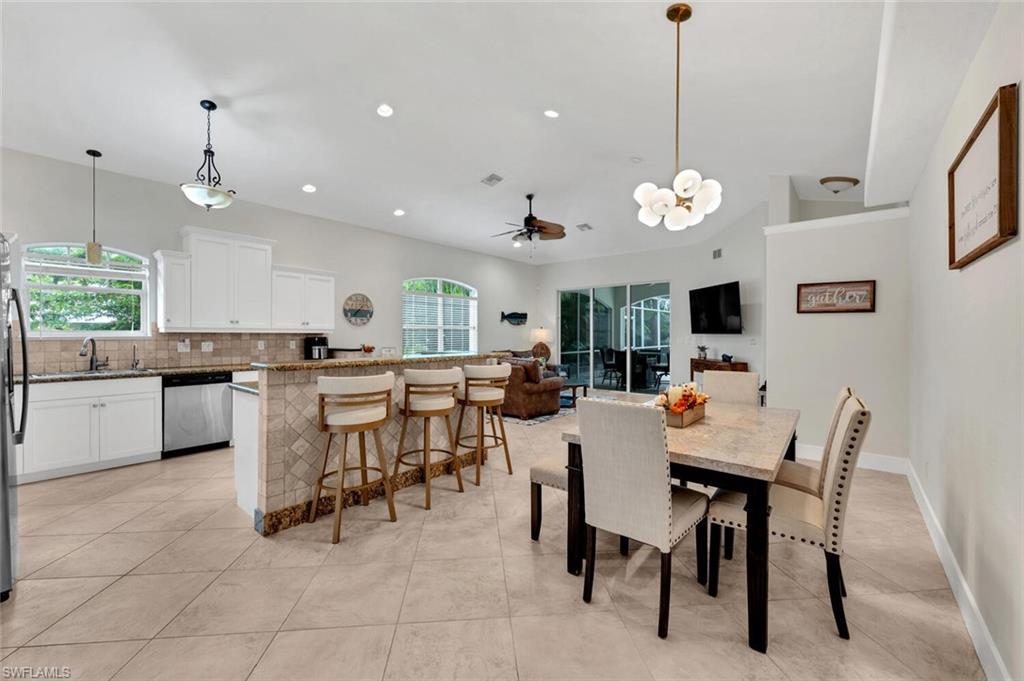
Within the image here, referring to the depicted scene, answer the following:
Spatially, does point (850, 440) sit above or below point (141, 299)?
below

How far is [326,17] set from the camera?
2846mm

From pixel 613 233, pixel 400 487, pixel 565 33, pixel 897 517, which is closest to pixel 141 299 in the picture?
pixel 400 487

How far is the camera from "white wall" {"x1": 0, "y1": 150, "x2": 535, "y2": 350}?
4098mm

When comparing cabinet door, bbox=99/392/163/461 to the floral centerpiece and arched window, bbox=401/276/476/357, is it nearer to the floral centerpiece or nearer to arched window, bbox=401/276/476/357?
arched window, bbox=401/276/476/357

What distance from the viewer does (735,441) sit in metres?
1.99

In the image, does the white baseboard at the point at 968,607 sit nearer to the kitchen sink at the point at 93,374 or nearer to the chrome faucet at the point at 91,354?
the kitchen sink at the point at 93,374

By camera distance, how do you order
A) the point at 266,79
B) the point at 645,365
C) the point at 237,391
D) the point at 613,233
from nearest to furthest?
the point at 237,391 < the point at 266,79 < the point at 613,233 < the point at 645,365

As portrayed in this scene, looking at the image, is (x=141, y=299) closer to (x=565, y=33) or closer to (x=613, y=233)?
(x=565, y=33)

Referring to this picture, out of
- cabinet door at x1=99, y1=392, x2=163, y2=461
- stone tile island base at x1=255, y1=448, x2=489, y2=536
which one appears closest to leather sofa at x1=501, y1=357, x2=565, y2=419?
stone tile island base at x1=255, y1=448, x2=489, y2=536

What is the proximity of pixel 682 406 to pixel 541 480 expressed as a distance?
0.93 m

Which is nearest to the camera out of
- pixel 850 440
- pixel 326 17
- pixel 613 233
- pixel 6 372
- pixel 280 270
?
pixel 850 440

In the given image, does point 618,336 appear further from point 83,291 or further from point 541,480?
point 83,291

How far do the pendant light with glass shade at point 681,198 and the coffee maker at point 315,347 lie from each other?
15.7 feet

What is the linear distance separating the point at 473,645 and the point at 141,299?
17.4 feet
